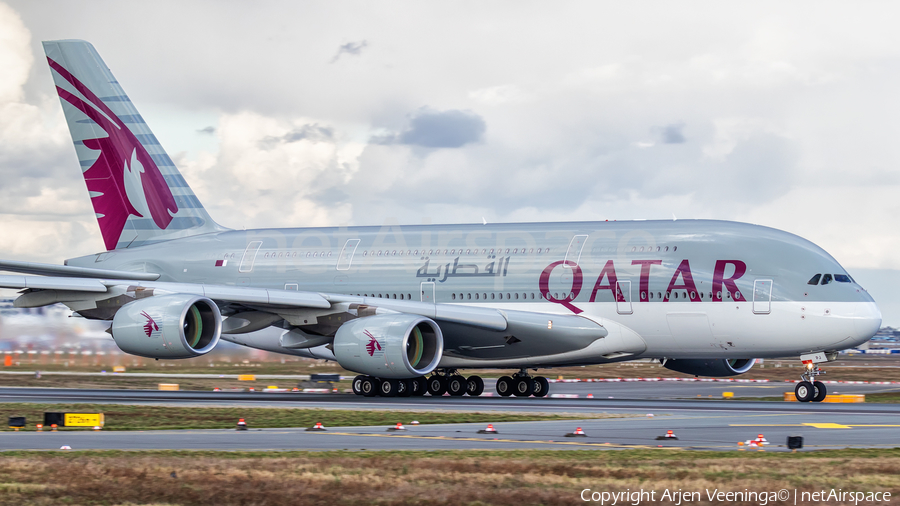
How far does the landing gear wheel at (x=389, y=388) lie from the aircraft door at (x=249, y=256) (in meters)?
7.20

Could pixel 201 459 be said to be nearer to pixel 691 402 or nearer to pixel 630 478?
pixel 630 478

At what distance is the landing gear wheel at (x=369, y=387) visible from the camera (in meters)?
33.4

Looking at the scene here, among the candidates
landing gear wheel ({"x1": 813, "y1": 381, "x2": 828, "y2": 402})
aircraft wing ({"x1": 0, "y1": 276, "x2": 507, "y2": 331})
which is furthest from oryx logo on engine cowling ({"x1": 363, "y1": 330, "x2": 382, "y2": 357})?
landing gear wheel ({"x1": 813, "y1": 381, "x2": 828, "y2": 402})

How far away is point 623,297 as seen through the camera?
103ft

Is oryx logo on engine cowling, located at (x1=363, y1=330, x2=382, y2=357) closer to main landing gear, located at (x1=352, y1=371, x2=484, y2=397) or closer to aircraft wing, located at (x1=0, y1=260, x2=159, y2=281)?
main landing gear, located at (x1=352, y1=371, x2=484, y2=397)

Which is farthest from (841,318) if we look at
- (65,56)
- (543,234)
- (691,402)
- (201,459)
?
(65,56)

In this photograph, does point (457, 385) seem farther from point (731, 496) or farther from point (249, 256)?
point (731, 496)

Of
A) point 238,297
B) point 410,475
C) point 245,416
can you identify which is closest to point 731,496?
point 410,475

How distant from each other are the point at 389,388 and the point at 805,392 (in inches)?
459

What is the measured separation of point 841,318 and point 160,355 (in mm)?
17728

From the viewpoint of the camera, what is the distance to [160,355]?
1156 inches

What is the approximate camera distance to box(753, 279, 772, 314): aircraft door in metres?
30.0

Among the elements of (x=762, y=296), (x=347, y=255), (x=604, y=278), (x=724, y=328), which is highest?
(x=347, y=255)

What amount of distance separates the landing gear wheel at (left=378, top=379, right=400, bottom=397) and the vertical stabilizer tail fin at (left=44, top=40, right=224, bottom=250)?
10.7 m
